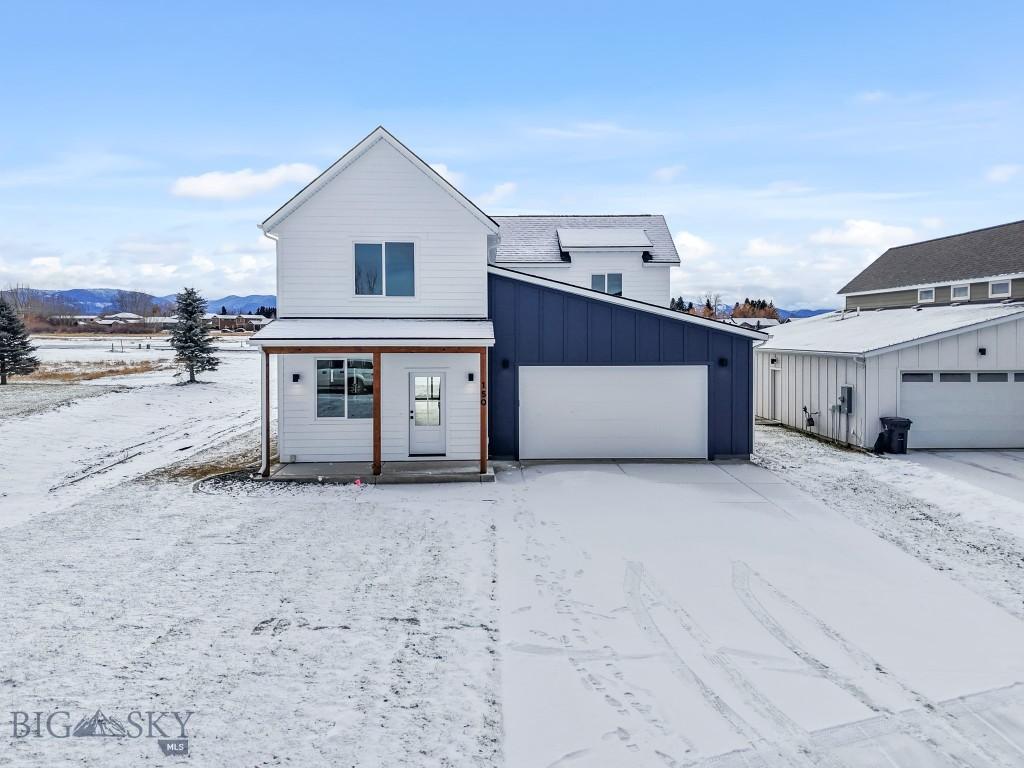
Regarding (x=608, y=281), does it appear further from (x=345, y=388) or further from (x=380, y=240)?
(x=345, y=388)

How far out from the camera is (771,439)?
16203 mm

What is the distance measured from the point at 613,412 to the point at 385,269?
5721 millimetres

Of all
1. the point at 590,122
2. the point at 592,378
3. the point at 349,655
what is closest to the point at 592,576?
the point at 349,655

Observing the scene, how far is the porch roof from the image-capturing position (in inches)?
461

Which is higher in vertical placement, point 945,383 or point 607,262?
point 607,262

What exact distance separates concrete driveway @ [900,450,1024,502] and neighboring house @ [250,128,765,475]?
373 centimetres

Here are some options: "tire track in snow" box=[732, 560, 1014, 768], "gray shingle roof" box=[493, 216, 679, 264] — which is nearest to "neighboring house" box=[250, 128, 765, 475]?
"tire track in snow" box=[732, 560, 1014, 768]

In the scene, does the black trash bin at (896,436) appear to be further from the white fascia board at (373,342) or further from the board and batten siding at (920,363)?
the white fascia board at (373,342)

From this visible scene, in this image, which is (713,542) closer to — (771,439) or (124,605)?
(124,605)

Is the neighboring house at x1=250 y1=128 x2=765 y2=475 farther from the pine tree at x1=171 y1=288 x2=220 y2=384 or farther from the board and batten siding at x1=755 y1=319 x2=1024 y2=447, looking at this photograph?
the pine tree at x1=171 y1=288 x2=220 y2=384

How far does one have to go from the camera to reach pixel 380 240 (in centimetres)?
1304

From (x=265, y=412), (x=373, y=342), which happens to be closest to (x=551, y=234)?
(x=373, y=342)

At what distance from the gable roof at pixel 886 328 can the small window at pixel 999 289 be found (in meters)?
5.61

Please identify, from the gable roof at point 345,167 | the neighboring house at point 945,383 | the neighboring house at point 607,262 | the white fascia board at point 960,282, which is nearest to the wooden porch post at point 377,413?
the gable roof at point 345,167
